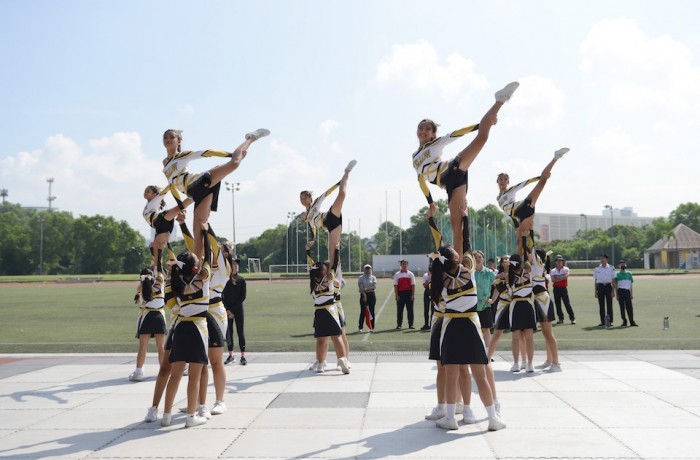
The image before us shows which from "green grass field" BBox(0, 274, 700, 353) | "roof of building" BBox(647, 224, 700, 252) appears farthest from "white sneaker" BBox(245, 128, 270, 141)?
"roof of building" BBox(647, 224, 700, 252)

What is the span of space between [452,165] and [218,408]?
3940 millimetres

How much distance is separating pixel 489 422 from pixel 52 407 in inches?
215

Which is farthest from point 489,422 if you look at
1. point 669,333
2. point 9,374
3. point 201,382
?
point 669,333

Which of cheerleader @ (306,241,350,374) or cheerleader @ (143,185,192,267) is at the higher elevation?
cheerleader @ (143,185,192,267)

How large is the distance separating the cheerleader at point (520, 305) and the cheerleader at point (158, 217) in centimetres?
555

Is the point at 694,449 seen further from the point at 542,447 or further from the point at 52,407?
the point at 52,407

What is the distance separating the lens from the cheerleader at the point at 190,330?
7418 mm

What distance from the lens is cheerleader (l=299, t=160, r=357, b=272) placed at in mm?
10969

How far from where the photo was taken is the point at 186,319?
7605mm

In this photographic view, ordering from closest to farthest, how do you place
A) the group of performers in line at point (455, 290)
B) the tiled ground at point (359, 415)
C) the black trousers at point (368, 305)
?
the tiled ground at point (359, 415) < the group of performers in line at point (455, 290) < the black trousers at point (368, 305)

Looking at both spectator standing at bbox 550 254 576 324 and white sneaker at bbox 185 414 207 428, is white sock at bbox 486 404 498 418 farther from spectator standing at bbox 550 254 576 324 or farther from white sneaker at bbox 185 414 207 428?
spectator standing at bbox 550 254 576 324

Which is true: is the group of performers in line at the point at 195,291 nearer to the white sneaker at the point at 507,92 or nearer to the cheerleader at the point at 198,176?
the cheerleader at the point at 198,176

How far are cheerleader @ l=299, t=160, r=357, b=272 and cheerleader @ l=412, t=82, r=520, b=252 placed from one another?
131 inches

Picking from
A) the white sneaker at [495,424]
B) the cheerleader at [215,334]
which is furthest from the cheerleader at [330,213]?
the white sneaker at [495,424]
